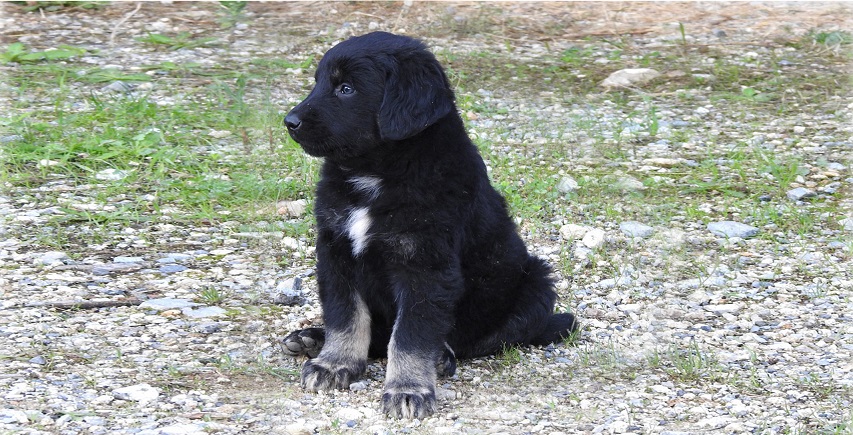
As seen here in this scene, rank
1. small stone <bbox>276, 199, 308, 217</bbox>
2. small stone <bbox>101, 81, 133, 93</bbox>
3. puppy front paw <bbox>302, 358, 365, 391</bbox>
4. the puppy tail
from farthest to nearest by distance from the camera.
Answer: small stone <bbox>101, 81, 133, 93</bbox>, small stone <bbox>276, 199, 308, 217</bbox>, the puppy tail, puppy front paw <bbox>302, 358, 365, 391</bbox>

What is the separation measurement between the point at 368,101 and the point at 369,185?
1.05ft

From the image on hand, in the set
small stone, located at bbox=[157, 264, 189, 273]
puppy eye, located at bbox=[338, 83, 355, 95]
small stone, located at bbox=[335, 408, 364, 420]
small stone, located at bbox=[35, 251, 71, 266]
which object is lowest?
small stone, located at bbox=[157, 264, 189, 273]

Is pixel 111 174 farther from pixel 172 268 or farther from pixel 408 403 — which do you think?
pixel 408 403

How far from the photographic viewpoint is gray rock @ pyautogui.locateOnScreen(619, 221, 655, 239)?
5.58m

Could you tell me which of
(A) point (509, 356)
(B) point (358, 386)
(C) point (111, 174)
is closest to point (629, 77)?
(C) point (111, 174)

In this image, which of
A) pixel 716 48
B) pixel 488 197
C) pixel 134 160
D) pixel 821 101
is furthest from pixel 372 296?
pixel 716 48

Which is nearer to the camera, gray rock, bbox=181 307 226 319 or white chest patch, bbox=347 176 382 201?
white chest patch, bbox=347 176 382 201

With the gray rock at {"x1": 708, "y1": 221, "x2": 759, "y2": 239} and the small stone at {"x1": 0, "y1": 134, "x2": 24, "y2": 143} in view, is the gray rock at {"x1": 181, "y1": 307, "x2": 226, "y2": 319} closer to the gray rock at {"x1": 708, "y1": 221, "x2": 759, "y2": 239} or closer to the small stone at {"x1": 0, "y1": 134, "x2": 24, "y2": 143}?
the small stone at {"x1": 0, "y1": 134, "x2": 24, "y2": 143}

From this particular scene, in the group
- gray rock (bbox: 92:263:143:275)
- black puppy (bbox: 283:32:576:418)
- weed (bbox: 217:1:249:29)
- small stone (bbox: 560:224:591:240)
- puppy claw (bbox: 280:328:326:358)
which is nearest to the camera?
black puppy (bbox: 283:32:576:418)

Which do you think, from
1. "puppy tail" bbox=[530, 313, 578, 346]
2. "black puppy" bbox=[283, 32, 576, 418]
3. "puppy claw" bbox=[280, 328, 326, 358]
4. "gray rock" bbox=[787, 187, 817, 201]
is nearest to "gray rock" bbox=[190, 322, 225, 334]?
"puppy claw" bbox=[280, 328, 326, 358]

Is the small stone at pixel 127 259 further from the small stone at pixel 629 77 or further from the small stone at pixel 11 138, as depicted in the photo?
the small stone at pixel 629 77

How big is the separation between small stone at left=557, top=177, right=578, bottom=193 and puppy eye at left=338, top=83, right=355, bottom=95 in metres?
2.61

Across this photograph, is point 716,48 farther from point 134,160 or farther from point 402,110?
point 402,110

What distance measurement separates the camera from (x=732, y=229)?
564 cm
